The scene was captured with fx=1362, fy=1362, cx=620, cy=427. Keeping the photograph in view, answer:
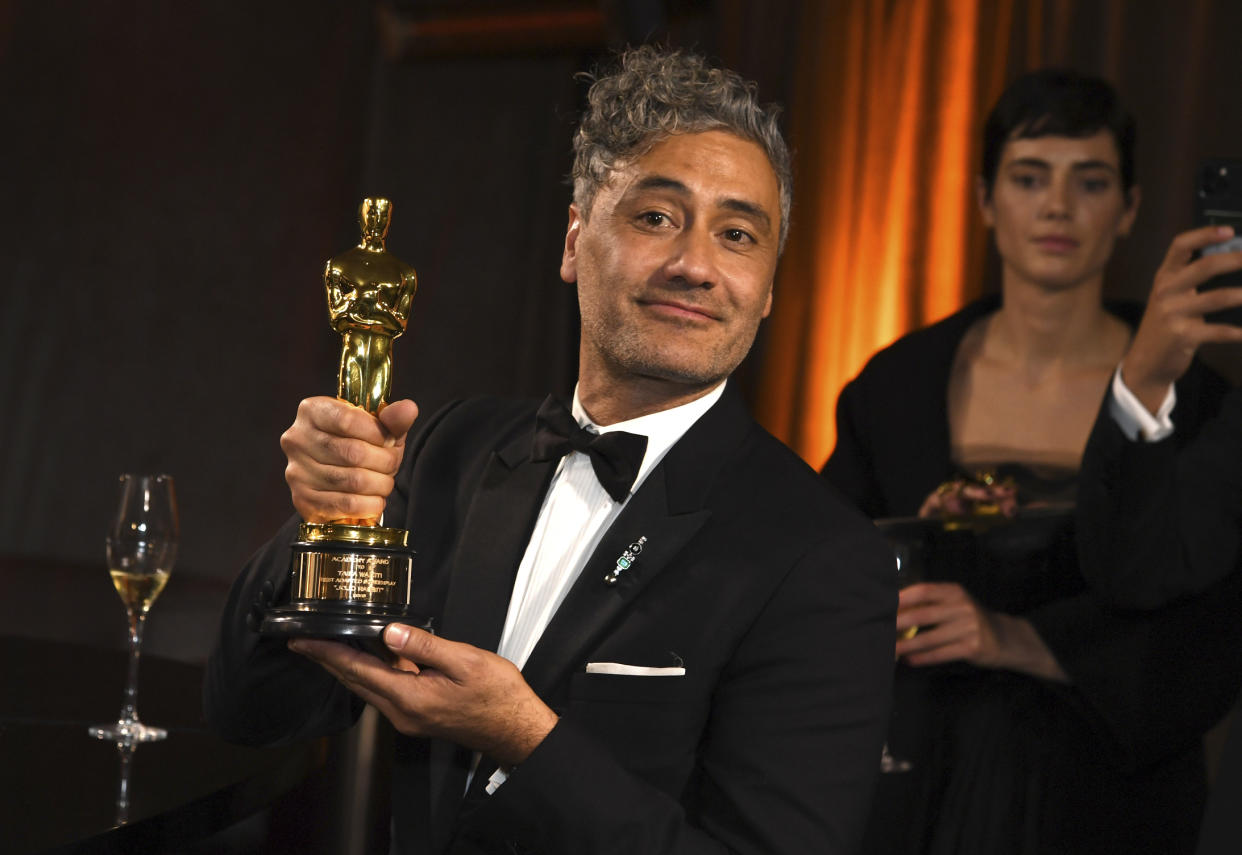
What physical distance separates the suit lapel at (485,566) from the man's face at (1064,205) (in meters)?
1.46

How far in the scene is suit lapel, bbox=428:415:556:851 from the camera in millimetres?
1659

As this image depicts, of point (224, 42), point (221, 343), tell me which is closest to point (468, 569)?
point (221, 343)

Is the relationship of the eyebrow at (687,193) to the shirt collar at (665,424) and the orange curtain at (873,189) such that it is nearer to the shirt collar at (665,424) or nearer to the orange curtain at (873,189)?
the shirt collar at (665,424)

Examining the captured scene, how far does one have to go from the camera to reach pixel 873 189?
3525 millimetres

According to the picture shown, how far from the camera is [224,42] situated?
212 inches

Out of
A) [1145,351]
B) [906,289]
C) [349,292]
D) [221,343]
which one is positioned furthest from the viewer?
[221,343]

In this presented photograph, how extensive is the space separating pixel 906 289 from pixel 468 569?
2021mm

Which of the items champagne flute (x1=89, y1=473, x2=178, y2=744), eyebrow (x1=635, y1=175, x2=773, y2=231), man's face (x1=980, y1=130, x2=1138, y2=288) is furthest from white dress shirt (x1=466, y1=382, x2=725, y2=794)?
→ man's face (x1=980, y1=130, x2=1138, y2=288)

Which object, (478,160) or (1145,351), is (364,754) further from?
(478,160)

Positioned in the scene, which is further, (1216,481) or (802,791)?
(1216,481)

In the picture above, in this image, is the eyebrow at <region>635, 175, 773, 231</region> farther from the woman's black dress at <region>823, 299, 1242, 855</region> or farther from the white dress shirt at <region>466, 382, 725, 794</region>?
the woman's black dress at <region>823, 299, 1242, 855</region>

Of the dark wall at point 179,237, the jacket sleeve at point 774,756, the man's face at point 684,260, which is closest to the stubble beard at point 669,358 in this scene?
the man's face at point 684,260

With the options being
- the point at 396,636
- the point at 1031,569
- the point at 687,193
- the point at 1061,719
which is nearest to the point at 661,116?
the point at 687,193

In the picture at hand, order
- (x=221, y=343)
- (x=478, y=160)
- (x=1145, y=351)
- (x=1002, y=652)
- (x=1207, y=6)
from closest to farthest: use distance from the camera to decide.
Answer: (x=1145, y=351) < (x=1002, y=652) < (x=1207, y=6) < (x=478, y=160) < (x=221, y=343)
